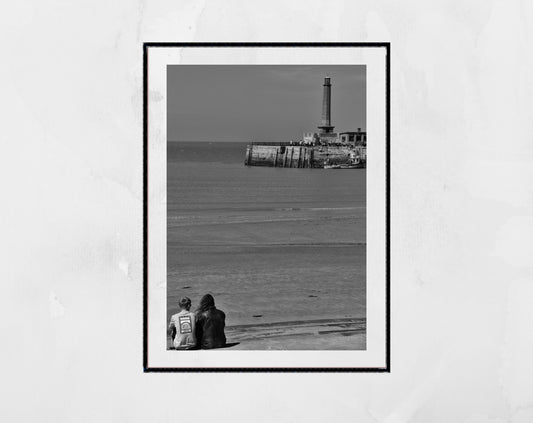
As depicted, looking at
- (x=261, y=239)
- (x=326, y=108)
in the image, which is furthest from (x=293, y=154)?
(x=261, y=239)

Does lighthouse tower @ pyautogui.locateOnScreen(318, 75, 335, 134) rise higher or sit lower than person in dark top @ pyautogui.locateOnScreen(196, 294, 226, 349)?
higher

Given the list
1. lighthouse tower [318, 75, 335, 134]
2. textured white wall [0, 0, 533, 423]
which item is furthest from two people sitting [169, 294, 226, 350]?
lighthouse tower [318, 75, 335, 134]

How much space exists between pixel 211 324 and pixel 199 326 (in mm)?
44

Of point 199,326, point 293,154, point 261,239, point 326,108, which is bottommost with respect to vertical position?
point 199,326

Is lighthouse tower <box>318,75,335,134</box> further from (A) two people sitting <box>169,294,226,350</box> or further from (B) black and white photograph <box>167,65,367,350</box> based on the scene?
(A) two people sitting <box>169,294,226,350</box>

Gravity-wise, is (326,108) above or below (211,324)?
above

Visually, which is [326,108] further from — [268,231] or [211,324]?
[211,324]

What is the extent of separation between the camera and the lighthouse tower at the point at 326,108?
10.6ft

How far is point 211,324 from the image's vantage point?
3.22m

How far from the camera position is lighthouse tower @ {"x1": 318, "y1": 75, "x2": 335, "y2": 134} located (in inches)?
127
